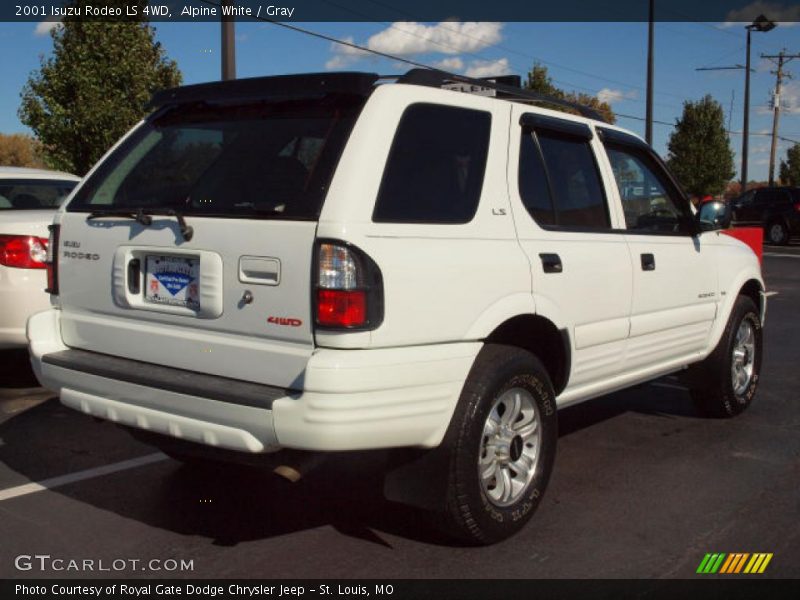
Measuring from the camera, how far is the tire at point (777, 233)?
2786 centimetres

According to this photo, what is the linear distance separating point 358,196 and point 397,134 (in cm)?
38

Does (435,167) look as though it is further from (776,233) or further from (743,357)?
(776,233)

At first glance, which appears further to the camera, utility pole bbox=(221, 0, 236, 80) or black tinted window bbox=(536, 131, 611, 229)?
utility pole bbox=(221, 0, 236, 80)

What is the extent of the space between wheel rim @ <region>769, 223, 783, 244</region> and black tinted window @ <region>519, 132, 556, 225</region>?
26.3 metres

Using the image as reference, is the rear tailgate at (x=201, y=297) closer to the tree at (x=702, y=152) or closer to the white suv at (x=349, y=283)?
the white suv at (x=349, y=283)

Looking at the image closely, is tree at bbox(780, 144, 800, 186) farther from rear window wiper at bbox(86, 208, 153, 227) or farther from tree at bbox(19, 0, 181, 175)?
rear window wiper at bbox(86, 208, 153, 227)

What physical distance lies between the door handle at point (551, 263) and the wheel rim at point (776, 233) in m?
26.4

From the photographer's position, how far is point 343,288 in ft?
10.3

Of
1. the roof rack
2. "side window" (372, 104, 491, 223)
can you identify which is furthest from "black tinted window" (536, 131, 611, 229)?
"side window" (372, 104, 491, 223)

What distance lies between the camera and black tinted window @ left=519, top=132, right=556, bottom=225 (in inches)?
159

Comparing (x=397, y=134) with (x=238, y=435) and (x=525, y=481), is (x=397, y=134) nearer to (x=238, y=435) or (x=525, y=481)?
(x=238, y=435)

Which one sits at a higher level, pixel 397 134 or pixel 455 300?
pixel 397 134

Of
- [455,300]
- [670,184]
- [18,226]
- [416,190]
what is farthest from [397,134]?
[18,226]
